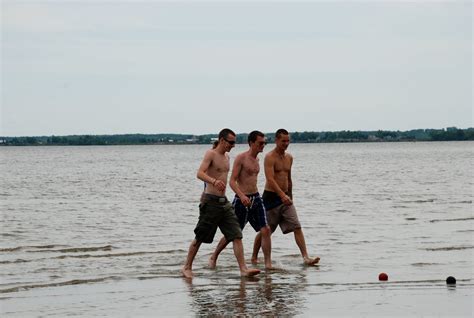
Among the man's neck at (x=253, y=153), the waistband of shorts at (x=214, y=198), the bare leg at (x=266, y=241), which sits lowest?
the bare leg at (x=266, y=241)

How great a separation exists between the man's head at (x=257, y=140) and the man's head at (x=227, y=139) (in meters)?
0.72

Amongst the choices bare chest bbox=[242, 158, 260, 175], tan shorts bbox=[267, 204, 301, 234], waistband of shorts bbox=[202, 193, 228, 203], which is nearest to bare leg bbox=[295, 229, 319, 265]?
tan shorts bbox=[267, 204, 301, 234]

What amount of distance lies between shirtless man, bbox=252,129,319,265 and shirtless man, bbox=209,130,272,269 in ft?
0.98

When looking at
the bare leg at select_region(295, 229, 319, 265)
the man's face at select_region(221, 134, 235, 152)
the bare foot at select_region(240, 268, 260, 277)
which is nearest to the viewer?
the man's face at select_region(221, 134, 235, 152)

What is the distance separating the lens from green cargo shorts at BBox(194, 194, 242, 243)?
41.2ft

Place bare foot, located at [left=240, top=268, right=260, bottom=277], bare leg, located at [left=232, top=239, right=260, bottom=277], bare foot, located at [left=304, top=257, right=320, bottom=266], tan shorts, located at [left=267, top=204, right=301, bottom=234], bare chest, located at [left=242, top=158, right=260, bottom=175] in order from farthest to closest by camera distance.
Answer: bare foot, located at [left=304, top=257, right=320, bottom=266] → tan shorts, located at [left=267, top=204, right=301, bottom=234] → bare chest, located at [left=242, top=158, right=260, bottom=175] → bare foot, located at [left=240, top=268, right=260, bottom=277] → bare leg, located at [left=232, top=239, right=260, bottom=277]

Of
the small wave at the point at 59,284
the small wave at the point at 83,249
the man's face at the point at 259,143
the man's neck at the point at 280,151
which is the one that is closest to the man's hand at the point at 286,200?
the man's neck at the point at 280,151

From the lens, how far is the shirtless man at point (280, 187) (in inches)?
528

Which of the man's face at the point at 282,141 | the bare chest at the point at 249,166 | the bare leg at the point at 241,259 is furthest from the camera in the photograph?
the man's face at the point at 282,141

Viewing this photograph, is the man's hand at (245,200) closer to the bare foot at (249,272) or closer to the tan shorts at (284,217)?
the bare foot at (249,272)

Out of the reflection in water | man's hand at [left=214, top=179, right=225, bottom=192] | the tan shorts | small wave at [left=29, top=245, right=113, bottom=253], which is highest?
man's hand at [left=214, top=179, right=225, bottom=192]

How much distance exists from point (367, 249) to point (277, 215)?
3254 millimetres

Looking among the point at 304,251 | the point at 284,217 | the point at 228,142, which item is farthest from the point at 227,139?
the point at 304,251

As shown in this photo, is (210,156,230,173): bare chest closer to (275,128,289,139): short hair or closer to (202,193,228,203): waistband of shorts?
(202,193,228,203): waistband of shorts
